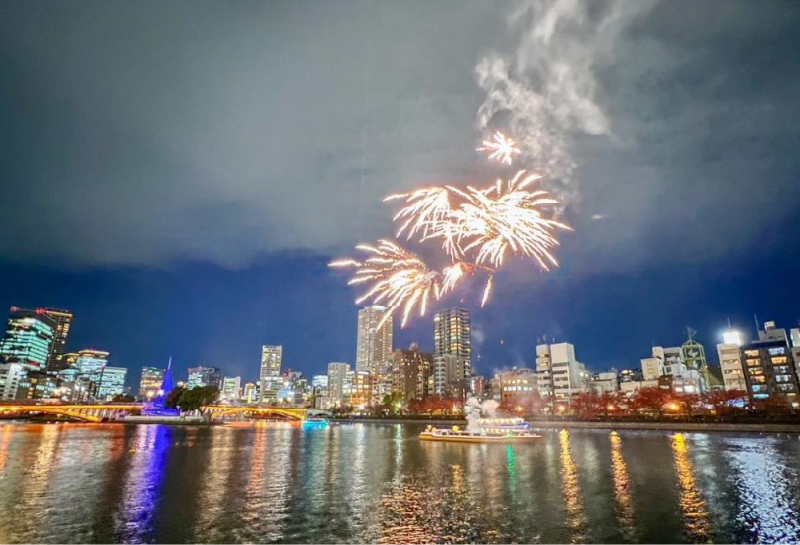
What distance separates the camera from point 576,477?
111ft

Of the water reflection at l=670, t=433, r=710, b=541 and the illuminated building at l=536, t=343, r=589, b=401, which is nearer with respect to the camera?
the water reflection at l=670, t=433, r=710, b=541

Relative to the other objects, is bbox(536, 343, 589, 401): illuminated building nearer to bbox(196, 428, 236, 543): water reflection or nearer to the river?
the river

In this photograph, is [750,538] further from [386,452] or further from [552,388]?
[552,388]

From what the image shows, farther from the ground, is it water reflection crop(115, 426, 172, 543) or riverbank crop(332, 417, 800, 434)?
riverbank crop(332, 417, 800, 434)

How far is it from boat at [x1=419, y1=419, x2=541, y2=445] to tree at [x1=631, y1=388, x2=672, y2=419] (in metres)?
63.5

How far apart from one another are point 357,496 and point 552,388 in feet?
535

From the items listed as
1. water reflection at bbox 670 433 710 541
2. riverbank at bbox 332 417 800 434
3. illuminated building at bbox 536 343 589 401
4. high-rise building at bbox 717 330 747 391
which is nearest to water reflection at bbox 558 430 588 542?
water reflection at bbox 670 433 710 541

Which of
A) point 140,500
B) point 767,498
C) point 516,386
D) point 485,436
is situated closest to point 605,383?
point 516,386

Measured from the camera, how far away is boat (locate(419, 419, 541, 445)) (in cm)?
7075

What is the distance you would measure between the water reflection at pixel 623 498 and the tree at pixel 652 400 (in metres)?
89.9

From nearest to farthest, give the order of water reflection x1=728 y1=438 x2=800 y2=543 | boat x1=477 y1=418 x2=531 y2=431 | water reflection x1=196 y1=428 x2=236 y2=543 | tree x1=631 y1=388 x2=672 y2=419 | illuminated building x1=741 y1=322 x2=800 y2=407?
water reflection x1=196 y1=428 x2=236 y2=543 → water reflection x1=728 y1=438 x2=800 y2=543 → boat x1=477 y1=418 x2=531 y2=431 → illuminated building x1=741 y1=322 x2=800 y2=407 → tree x1=631 y1=388 x2=672 y2=419

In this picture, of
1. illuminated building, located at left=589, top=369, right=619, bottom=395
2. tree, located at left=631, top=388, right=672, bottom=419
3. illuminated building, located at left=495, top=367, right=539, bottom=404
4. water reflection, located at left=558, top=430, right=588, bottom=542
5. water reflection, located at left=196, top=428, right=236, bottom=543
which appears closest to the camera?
water reflection, located at left=196, top=428, right=236, bottom=543

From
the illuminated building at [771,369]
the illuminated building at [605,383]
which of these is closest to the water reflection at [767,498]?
the illuminated building at [771,369]

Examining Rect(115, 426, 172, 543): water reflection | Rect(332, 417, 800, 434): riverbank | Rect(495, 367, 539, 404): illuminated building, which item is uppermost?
Rect(495, 367, 539, 404): illuminated building
